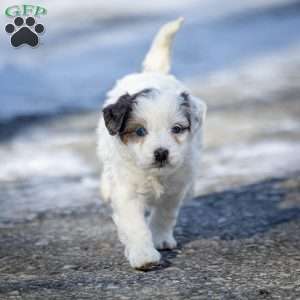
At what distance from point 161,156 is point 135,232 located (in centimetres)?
58

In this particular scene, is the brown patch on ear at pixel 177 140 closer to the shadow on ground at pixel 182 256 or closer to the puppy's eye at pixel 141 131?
the puppy's eye at pixel 141 131

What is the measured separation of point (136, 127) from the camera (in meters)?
5.58

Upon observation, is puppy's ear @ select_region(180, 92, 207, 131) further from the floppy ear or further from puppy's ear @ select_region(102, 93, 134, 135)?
puppy's ear @ select_region(102, 93, 134, 135)

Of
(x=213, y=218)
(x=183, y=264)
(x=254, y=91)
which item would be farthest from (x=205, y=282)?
(x=254, y=91)

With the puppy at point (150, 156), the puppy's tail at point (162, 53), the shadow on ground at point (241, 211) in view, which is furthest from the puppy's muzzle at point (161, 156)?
the puppy's tail at point (162, 53)

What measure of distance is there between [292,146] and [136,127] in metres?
4.58

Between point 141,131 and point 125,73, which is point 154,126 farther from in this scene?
point 125,73

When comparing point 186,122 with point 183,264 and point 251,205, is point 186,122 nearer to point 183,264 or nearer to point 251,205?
point 183,264

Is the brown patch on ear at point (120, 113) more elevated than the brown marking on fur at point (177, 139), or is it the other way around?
the brown patch on ear at point (120, 113)

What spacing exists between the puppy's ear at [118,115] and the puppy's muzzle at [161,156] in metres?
0.39

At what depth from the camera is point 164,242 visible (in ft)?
20.3

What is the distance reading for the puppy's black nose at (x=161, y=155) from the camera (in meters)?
5.38

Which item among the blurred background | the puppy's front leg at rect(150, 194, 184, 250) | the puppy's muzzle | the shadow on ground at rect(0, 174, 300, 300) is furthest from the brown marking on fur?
the blurred background

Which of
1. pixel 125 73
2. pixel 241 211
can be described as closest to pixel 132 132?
pixel 241 211
